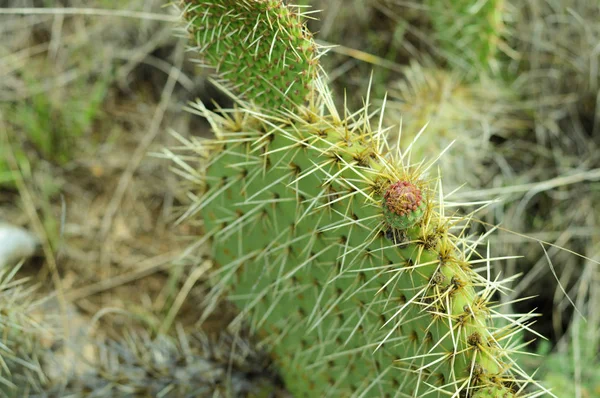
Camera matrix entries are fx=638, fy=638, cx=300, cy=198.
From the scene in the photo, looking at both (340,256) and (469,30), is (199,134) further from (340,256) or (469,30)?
(340,256)

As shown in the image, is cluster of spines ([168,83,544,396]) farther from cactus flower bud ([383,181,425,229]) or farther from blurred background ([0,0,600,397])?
blurred background ([0,0,600,397])

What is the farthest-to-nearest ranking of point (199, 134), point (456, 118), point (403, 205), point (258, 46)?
point (199, 134) < point (456, 118) < point (258, 46) < point (403, 205)

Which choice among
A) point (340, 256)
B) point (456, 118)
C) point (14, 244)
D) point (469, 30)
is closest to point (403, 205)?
point (340, 256)

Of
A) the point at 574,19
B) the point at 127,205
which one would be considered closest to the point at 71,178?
the point at 127,205

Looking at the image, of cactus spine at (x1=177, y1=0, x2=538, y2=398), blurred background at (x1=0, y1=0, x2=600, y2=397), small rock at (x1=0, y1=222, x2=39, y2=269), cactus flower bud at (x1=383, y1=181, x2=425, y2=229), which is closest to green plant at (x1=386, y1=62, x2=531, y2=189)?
blurred background at (x1=0, y1=0, x2=600, y2=397)

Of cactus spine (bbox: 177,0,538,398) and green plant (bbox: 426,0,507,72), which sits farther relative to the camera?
green plant (bbox: 426,0,507,72)

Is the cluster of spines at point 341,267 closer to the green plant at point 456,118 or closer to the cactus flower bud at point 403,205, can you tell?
the cactus flower bud at point 403,205

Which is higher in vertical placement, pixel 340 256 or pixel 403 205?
pixel 403 205
